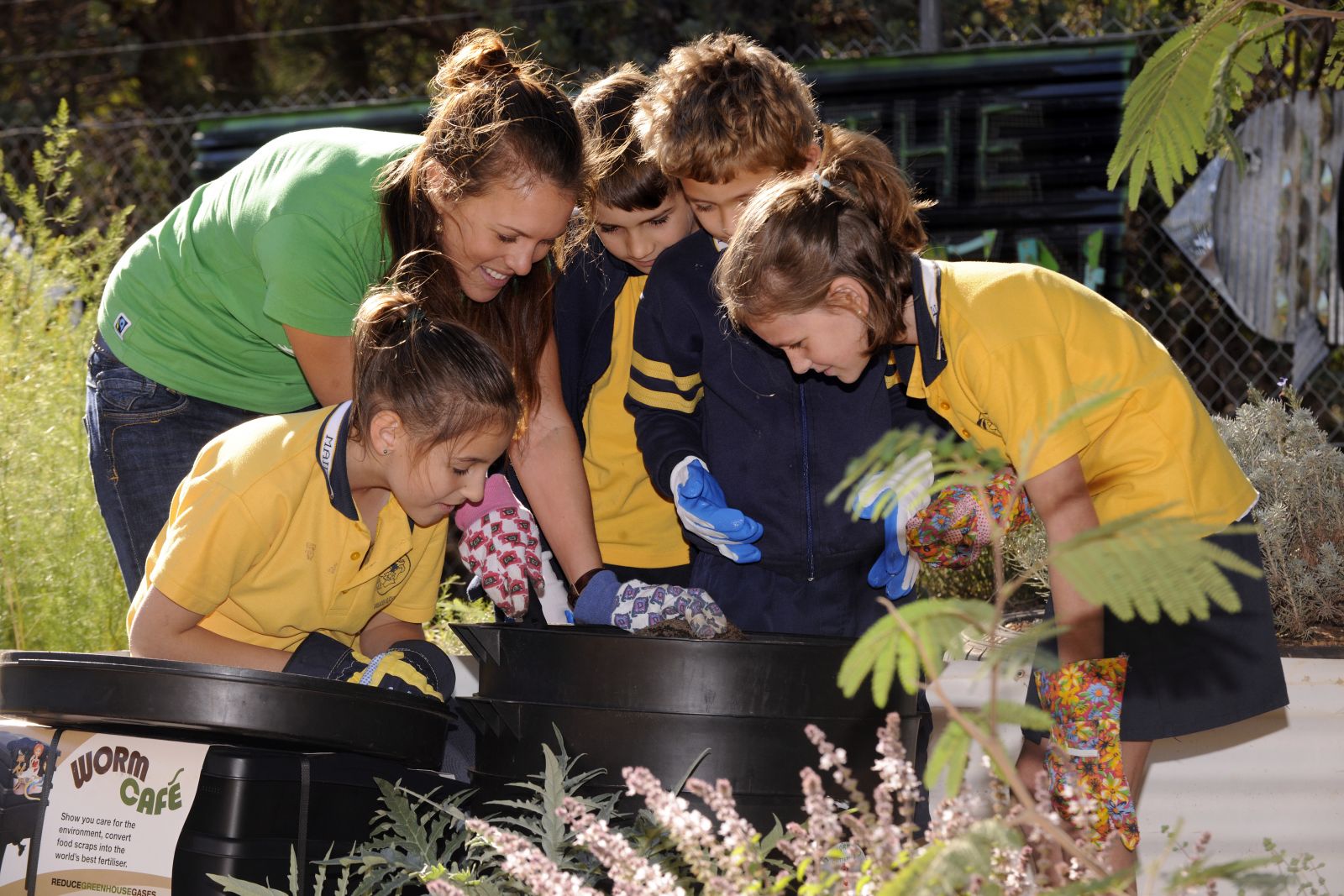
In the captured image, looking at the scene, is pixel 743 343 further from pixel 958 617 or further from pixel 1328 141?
pixel 1328 141

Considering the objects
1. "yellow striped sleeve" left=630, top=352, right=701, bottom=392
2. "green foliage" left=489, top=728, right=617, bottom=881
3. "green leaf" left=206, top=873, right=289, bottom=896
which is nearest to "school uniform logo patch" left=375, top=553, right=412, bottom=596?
"yellow striped sleeve" left=630, top=352, right=701, bottom=392

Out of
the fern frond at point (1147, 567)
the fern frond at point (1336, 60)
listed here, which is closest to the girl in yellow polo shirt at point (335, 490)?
the fern frond at point (1147, 567)

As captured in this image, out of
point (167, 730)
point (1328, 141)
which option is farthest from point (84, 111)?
point (167, 730)

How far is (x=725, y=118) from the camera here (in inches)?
81.0

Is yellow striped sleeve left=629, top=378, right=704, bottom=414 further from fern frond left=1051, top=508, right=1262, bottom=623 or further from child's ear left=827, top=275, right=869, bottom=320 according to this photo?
fern frond left=1051, top=508, right=1262, bottom=623

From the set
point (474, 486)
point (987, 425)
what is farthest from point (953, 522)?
point (474, 486)

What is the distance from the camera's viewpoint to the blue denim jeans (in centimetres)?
208

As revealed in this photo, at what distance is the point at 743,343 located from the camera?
205 cm

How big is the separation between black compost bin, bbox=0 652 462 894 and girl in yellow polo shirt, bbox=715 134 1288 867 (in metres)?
0.70

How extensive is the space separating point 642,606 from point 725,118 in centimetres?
76

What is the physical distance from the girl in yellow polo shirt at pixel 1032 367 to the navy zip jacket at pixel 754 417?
0.52 feet

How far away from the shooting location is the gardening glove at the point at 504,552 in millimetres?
2008

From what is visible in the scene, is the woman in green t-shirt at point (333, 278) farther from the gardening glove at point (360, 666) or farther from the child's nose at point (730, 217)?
the gardening glove at point (360, 666)

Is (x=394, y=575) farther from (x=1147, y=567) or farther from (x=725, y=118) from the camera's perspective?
(x=1147, y=567)
